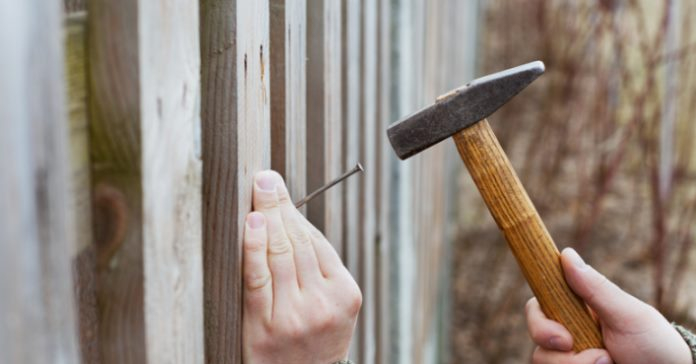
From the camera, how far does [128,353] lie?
907 millimetres

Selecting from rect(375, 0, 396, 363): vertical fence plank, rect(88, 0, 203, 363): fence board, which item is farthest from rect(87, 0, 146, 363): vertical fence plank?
rect(375, 0, 396, 363): vertical fence plank

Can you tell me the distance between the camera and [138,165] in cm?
89

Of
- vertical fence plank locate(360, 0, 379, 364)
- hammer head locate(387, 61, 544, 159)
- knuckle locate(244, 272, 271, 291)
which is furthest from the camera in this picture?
vertical fence plank locate(360, 0, 379, 364)

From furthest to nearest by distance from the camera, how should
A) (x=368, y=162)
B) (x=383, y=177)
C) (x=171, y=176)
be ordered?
(x=383, y=177) → (x=368, y=162) → (x=171, y=176)

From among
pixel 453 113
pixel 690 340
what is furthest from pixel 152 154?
pixel 690 340

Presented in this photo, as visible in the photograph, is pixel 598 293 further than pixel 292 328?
Yes

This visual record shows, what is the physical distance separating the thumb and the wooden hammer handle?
0.08 ft

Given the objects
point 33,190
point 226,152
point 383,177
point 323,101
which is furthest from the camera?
point 383,177

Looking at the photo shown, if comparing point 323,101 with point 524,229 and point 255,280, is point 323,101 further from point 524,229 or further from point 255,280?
point 255,280

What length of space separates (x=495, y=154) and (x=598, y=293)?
0.33m

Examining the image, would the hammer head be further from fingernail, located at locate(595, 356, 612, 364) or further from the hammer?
fingernail, located at locate(595, 356, 612, 364)

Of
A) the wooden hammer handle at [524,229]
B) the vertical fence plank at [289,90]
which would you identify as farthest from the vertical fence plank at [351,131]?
the wooden hammer handle at [524,229]

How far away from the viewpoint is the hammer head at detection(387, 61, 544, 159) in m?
1.60

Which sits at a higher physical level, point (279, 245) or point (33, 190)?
point (33, 190)
